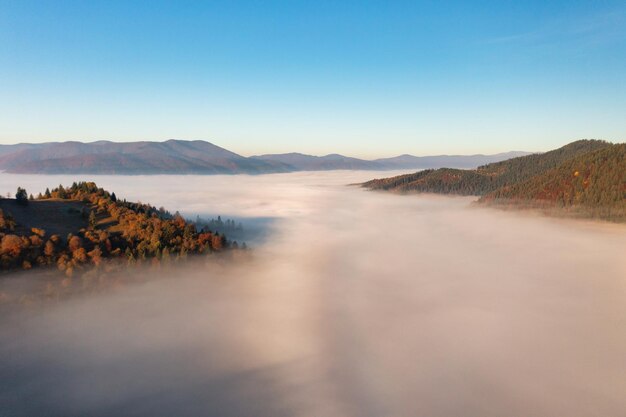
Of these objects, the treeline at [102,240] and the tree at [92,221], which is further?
the tree at [92,221]

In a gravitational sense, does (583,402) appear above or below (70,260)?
below

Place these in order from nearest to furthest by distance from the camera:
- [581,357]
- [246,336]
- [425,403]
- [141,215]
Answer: [425,403] → [581,357] → [246,336] → [141,215]

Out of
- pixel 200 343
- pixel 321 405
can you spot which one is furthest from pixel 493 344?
pixel 200 343

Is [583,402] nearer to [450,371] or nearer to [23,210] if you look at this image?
[450,371]

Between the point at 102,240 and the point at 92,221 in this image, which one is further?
the point at 92,221

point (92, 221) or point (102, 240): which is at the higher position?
point (92, 221)

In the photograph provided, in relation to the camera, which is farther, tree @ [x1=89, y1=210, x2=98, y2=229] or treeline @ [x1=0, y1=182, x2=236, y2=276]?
tree @ [x1=89, y1=210, x2=98, y2=229]

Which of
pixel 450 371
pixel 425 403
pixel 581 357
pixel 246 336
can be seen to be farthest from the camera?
pixel 246 336

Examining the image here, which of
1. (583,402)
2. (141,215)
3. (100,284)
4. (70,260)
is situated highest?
(141,215)
